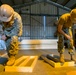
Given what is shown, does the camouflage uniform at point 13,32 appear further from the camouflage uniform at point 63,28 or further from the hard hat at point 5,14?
the camouflage uniform at point 63,28

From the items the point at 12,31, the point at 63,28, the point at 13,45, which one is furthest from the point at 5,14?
the point at 63,28

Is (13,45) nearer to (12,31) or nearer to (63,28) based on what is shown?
(12,31)

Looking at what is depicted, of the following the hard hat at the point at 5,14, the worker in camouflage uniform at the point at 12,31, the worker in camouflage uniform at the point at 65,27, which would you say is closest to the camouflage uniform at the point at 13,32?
the worker in camouflage uniform at the point at 12,31

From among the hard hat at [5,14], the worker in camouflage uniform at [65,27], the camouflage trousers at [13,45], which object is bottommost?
the camouflage trousers at [13,45]

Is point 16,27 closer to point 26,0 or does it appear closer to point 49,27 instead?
point 26,0

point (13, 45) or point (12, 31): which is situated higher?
point (12, 31)

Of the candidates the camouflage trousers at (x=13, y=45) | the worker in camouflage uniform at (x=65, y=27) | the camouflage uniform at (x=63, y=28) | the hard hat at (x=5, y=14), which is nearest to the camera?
the hard hat at (x=5, y=14)

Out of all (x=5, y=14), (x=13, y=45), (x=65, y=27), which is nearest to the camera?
(x=5, y=14)

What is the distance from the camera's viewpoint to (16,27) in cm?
260

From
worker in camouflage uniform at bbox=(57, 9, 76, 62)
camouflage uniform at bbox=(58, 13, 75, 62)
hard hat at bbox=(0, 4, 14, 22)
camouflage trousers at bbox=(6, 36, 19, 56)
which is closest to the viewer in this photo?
hard hat at bbox=(0, 4, 14, 22)

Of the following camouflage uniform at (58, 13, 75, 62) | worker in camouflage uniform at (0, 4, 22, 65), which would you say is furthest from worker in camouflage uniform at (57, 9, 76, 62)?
worker in camouflage uniform at (0, 4, 22, 65)

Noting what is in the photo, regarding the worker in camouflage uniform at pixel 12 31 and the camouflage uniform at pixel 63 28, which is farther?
the camouflage uniform at pixel 63 28

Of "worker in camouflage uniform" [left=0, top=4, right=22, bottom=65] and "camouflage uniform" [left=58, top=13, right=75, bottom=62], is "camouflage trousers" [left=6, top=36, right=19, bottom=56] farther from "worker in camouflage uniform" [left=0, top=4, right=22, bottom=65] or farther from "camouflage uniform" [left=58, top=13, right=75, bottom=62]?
"camouflage uniform" [left=58, top=13, right=75, bottom=62]

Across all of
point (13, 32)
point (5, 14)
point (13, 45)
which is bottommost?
point (13, 45)
